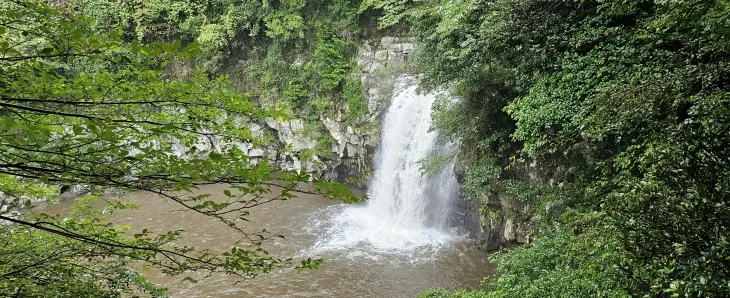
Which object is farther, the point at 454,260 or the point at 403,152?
the point at 403,152

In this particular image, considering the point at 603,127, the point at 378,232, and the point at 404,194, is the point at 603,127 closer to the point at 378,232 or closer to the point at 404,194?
the point at 378,232

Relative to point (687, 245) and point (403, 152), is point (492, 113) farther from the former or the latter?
point (687, 245)

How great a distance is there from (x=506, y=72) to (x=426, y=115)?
16.6 ft

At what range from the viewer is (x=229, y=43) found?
2009cm

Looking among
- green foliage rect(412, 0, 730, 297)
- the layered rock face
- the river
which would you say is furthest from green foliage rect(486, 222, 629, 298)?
the layered rock face

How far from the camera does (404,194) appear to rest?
13977mm

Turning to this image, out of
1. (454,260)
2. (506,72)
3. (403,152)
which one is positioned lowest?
(454,260)

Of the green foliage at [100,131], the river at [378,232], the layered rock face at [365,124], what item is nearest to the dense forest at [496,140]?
the green foliage at [100,131]

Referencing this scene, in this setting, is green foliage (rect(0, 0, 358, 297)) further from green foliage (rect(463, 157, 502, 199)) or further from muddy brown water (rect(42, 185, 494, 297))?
green foliage (rect(463, 157, 502, 199))

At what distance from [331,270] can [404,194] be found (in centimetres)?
421

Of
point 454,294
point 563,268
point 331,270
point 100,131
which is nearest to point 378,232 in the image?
point 331,270

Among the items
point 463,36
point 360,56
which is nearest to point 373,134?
point 360,56

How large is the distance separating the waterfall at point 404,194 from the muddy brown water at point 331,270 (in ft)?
1.68

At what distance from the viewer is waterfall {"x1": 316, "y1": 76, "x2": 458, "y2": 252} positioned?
1263 cm
